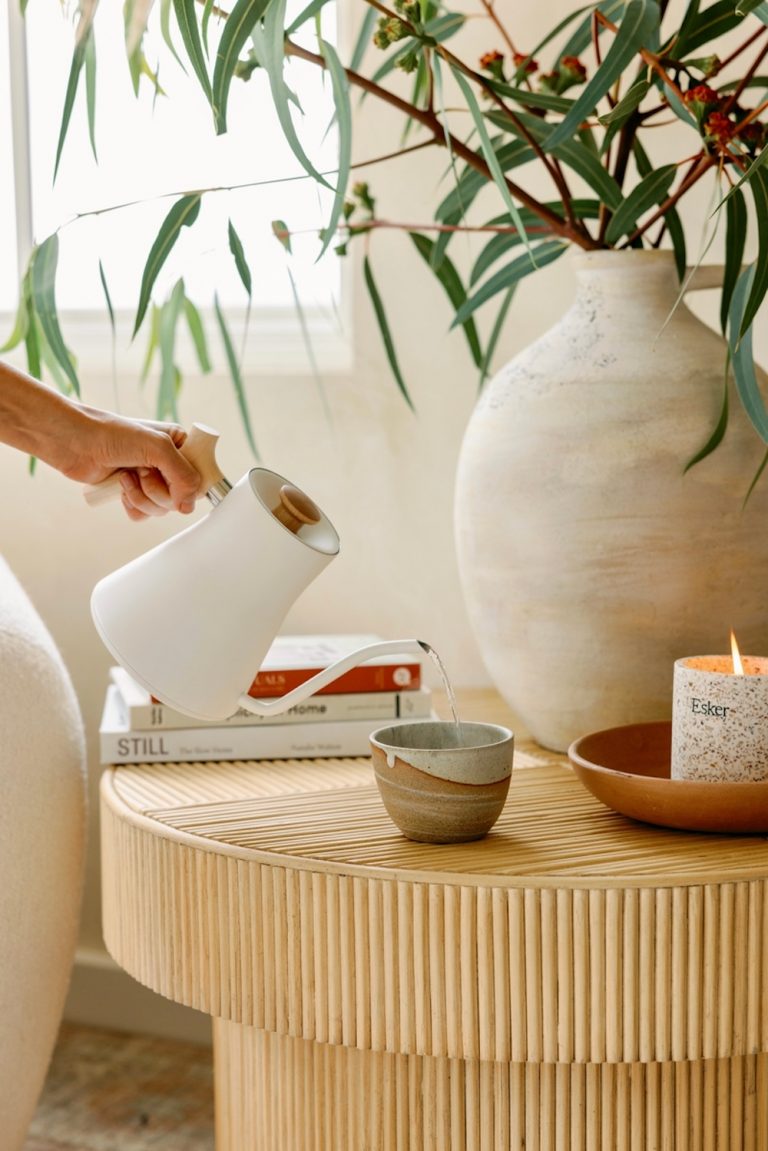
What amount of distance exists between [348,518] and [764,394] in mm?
630

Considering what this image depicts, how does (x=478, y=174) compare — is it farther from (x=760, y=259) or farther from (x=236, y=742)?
(x=236, y=742)

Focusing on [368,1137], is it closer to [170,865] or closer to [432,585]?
[170,865]

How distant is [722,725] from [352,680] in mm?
401

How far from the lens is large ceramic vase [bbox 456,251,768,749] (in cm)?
97

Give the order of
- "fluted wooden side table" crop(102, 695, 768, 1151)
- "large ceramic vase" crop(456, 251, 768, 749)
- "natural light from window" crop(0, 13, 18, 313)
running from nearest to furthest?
"fluted wooden side table" crop(102, 695, 768, 1151) → "large ceramic vase" crop(456, 251, 768, 749) → "natural light from window" crop(0, 13, 18, 313)

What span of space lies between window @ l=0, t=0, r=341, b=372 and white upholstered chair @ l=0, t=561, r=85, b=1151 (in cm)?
63

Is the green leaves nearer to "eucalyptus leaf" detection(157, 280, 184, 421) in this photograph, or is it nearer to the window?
"eucalyptus leaf" detection(157, 280, 184, 421)

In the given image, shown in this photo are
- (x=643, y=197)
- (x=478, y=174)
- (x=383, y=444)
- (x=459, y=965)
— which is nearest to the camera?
(x=459, y=965)

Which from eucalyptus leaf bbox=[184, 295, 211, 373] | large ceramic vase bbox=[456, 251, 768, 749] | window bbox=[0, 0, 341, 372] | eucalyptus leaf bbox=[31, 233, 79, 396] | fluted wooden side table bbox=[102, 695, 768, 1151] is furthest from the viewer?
window bbox=[0, 0, 341, 372]

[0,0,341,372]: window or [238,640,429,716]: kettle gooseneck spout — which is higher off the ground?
[0,0,341,372]: window

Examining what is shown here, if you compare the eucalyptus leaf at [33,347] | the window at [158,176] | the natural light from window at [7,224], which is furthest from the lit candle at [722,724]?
the natural light from window at [7,224]

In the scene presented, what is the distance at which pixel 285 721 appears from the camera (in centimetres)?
115

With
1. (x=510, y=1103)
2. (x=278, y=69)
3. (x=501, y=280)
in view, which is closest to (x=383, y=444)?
(x=501, y=280)

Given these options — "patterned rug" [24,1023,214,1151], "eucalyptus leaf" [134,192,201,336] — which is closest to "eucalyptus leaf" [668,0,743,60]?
"eucalyptus leaf" [134,192,201,336]
